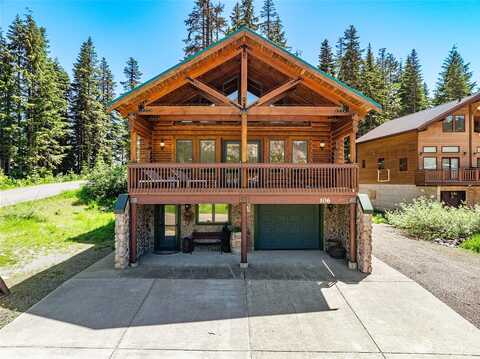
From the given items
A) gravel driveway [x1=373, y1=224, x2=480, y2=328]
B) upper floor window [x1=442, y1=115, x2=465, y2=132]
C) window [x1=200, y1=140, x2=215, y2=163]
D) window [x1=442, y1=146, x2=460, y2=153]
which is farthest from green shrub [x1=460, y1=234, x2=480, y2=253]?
window [x1=200, y1=140, x2=215, y2=163]

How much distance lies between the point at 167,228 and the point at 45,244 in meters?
→ 5.54

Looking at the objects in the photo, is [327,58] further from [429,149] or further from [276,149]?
[276,149]

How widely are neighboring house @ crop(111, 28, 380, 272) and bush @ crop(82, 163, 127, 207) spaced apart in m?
9.30

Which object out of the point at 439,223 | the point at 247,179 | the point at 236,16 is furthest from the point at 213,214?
the point at 236,16

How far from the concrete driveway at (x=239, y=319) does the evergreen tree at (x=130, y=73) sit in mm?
40659

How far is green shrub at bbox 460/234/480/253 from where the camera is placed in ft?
38.4

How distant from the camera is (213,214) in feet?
39.7

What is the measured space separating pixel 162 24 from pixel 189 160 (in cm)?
1317

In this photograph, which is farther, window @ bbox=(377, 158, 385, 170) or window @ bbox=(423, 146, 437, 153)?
window @ bbox=(377, 158, 385, 170)

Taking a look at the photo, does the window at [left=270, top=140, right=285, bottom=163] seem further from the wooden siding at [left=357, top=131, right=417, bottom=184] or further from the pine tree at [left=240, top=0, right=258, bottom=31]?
the pine tree at [left=240, top=0, right=258, bottom=31]

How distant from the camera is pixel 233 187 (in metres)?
9.73

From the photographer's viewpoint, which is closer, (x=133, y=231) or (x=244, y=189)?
(x=244, y=189)

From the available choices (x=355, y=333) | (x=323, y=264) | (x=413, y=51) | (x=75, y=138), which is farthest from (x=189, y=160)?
(x=413, y=51)

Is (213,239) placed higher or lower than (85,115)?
lower
